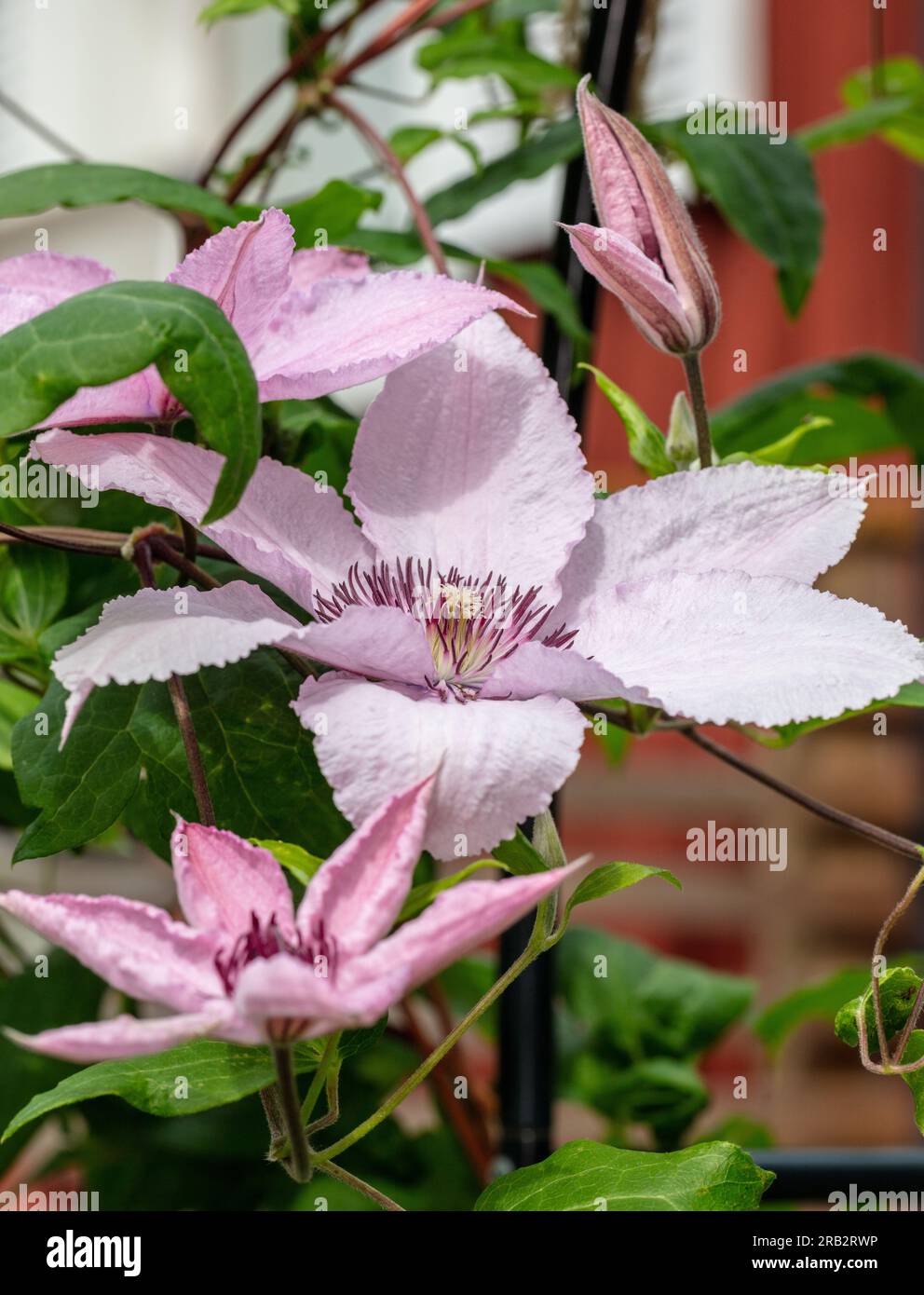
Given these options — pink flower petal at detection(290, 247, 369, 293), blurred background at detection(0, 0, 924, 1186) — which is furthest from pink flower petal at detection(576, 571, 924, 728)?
blurred background at detection(0, 0, 924, 1186)

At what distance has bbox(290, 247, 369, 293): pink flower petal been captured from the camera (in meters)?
0.31

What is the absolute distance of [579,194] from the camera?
501 mm

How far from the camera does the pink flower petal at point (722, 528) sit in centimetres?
27

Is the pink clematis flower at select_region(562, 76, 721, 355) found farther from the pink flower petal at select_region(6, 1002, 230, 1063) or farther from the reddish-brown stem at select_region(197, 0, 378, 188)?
the reddish-brown stem at select_region(197, 0, 378, 188)

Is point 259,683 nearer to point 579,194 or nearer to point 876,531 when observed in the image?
point 579,194

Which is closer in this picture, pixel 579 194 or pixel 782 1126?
pixel 579 194

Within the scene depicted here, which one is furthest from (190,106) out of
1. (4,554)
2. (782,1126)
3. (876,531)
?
(4,554)

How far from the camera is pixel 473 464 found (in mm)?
284

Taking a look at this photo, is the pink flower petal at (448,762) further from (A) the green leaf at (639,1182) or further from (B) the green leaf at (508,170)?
(B) the green leaf at (508,170)

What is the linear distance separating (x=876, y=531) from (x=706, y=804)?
446mm

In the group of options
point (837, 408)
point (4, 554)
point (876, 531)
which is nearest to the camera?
point (4, 554)

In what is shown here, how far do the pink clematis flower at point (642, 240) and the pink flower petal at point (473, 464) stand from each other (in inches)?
1.0

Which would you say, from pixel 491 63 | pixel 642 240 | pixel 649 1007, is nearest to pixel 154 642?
pixel 642 240

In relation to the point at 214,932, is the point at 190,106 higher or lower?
higher
